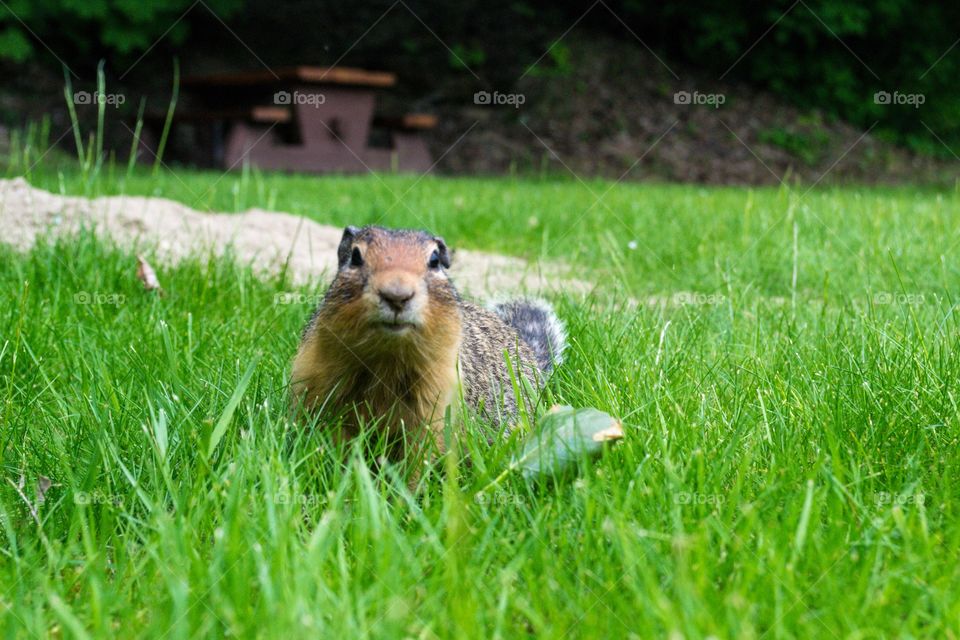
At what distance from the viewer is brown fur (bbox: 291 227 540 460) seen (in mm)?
2170

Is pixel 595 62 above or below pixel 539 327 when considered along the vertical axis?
above

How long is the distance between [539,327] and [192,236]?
1948 millimetres

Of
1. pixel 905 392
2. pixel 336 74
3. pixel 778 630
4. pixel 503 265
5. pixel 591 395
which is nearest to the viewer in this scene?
pixel 778 630

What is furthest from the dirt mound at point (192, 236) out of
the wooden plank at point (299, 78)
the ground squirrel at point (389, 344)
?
the wooden plank at point (299, 78)

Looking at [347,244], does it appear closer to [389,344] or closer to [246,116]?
[389,344]

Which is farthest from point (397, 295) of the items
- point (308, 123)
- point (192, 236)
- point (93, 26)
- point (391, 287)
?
point (93, 26)

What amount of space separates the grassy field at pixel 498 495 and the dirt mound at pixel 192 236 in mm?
603

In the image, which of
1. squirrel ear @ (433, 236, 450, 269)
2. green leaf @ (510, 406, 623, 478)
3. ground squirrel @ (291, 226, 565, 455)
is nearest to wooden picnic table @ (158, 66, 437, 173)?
squirrel ear @ (433, 236, 450, 269)

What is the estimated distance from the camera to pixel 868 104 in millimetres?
14172

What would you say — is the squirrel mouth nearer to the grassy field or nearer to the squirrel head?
the squirrel head

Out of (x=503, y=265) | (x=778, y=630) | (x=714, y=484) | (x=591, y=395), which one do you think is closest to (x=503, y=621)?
(x=778, y=630)

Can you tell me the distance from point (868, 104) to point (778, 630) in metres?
14.1

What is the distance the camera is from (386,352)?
7.35ft

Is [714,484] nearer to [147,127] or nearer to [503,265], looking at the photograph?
[503,265]
